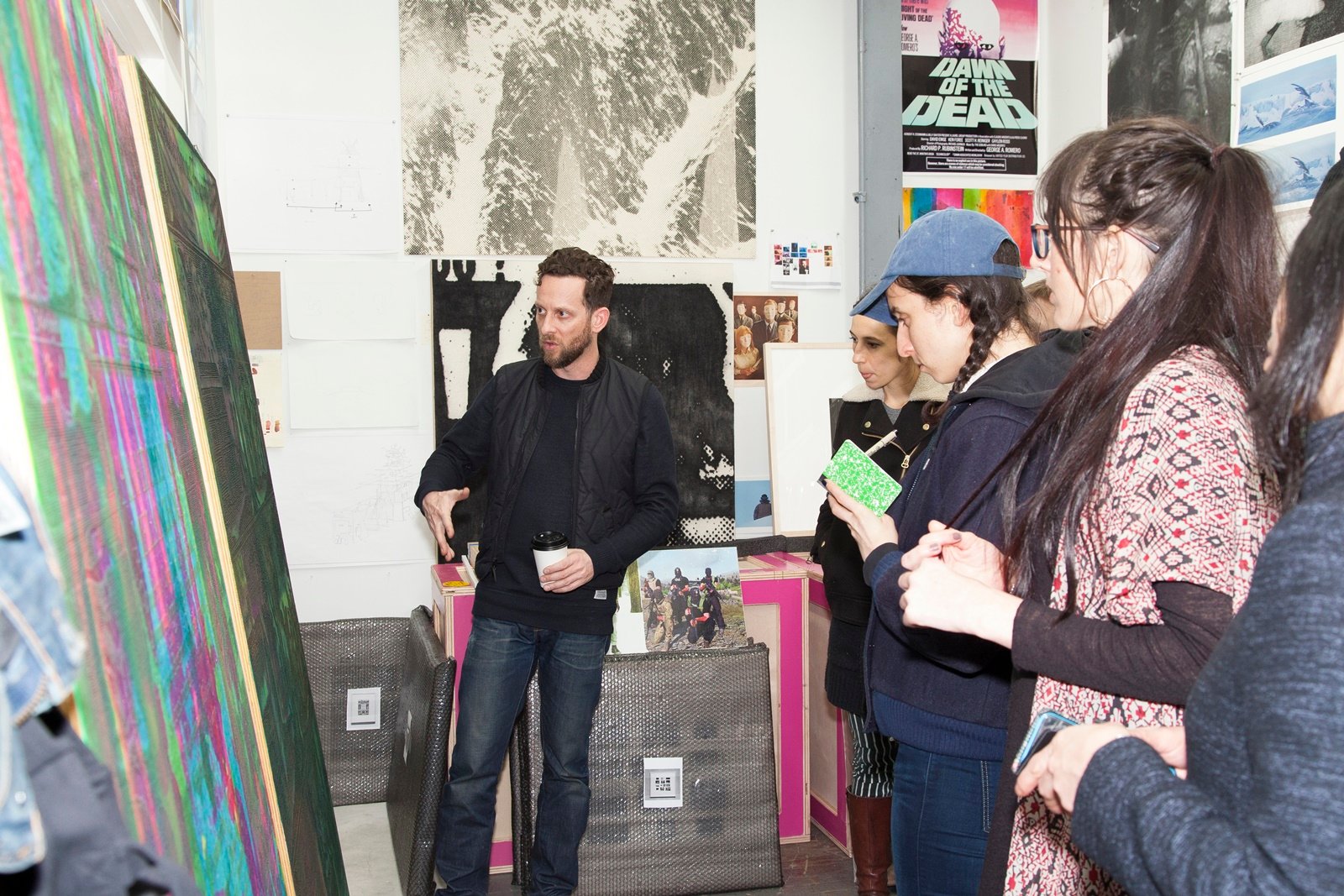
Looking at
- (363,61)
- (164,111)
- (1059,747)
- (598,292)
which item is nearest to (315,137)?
(363,61)

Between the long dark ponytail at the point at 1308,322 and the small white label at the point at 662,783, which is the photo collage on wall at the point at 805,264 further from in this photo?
the long dark ponytail at the point at 1308,322

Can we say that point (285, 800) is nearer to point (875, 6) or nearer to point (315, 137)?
point (315, 137)

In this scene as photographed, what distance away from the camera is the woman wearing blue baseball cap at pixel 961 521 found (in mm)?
1538

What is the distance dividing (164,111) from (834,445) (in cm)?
241

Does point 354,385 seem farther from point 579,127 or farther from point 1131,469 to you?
point 1131,469

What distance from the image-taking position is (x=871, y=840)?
2.93 m

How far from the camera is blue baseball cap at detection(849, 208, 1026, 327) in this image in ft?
5.61

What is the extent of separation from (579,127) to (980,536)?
8.54 feet

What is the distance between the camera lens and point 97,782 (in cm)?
54

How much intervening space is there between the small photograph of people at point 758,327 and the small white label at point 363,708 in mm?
1655

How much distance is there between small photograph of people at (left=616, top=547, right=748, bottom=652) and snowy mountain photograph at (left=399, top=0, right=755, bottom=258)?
1.12 metres

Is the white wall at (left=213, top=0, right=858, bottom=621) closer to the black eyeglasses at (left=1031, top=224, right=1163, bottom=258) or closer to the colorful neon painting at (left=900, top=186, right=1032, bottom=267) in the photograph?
the colorful neon painting at (left=900, top=186, right=1032, bottom=267)

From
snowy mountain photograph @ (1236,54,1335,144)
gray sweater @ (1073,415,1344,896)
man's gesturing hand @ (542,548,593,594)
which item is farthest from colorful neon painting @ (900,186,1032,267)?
gray sweater @ (1073,415,1344,896)

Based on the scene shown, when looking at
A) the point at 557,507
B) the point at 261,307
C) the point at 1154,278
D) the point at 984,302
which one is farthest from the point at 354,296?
the point at 1154,278
